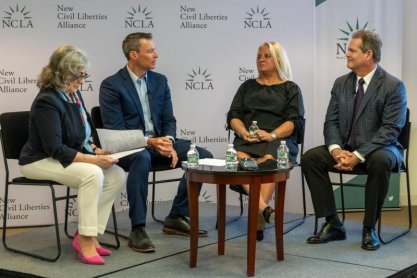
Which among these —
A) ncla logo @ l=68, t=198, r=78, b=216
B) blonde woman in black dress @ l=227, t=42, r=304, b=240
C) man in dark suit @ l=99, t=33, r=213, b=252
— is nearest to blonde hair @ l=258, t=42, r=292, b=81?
blonde woman in black dress @ l=227, t=42, r=304, b=240

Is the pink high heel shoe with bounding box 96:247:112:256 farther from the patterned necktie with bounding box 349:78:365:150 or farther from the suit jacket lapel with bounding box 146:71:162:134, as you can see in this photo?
the patterned necktie with bounding box 349:78:365:150

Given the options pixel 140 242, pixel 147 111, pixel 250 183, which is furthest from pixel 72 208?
pixel 250 183

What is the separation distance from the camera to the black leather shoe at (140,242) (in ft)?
12.7

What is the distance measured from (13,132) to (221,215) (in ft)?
4.39

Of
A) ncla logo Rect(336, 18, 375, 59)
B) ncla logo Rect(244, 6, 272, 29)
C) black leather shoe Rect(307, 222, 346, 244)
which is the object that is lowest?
black leather shoe Rect(307, 222, 346, 244)

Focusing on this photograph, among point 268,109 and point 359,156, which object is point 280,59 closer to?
point 268,109

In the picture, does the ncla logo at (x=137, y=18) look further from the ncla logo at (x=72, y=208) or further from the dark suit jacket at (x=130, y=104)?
the ncla logo at (x=72, y=208)

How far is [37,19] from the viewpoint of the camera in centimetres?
511

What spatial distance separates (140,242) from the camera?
12.7ft

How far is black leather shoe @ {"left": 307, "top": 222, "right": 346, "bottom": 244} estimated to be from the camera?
13.4 ft

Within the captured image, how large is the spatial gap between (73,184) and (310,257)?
4.57 feet

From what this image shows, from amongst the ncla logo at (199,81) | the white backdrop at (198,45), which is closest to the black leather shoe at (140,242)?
the white backdrop at (198,45)

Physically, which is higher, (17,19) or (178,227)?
(17,19)

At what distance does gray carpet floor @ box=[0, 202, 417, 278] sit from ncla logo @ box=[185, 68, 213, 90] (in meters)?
1.40
